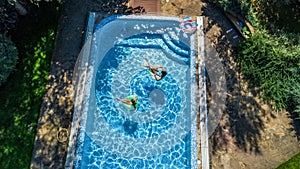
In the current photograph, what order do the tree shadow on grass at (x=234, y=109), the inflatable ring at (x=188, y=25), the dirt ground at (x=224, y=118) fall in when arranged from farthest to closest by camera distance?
the inflatable ring at (x=188, y=25) → the tree shadow on grass at (x=234, y=109) → the dirt ground at (x=224, y=118)

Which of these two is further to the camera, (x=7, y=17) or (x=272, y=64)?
(x=7, y=17)

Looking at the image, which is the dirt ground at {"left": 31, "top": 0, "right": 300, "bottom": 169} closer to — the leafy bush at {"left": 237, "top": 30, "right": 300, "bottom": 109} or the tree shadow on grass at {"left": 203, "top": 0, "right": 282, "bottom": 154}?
the tree shadow on grass at {"left": 203, "top": 0, "right": 282, "bottom": 154}

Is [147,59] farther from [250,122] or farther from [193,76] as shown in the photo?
[250,122]

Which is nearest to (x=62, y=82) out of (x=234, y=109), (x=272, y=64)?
(x=234, y=109)

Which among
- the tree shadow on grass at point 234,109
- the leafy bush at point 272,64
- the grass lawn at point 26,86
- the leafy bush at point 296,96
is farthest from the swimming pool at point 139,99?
the leafy bush at point 296,96

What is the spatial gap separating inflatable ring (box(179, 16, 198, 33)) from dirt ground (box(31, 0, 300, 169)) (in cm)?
57

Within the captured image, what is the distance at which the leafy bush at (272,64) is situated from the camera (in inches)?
493

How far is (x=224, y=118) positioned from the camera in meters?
12.5

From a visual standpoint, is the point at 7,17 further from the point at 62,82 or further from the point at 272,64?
the point at 272,64

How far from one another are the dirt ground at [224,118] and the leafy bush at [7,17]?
1922 millimetres

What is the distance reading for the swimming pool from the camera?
39.2 ft

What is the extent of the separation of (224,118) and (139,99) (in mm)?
3601

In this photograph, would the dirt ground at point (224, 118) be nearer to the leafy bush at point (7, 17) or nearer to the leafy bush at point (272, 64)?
the leafy bush at point (272, 64)

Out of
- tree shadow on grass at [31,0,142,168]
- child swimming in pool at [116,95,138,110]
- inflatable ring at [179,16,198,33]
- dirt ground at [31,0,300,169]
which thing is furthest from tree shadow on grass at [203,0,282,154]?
tree shadow on grass at [31,0,142,168]
